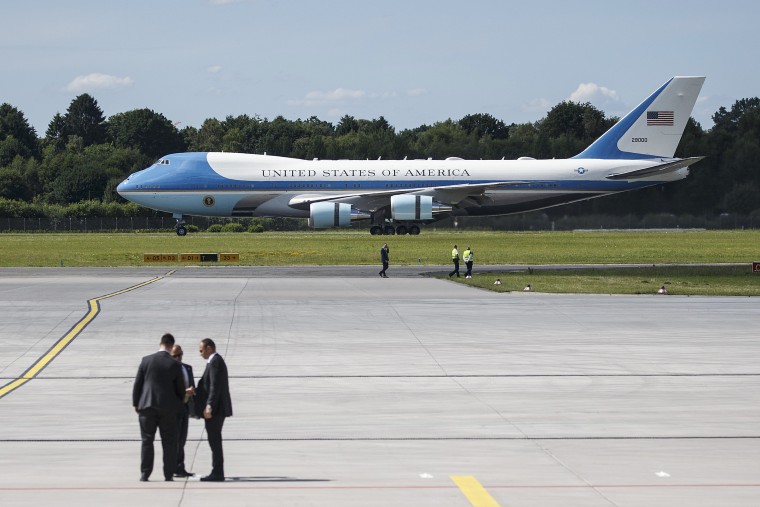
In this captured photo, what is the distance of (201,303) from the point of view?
3734 centimetres

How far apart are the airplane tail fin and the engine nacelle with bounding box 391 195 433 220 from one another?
13.7 m

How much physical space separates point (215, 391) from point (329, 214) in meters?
68.9

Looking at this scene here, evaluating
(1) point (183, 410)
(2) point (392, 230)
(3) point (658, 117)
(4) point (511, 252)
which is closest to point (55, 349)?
(1) point (183, 410)

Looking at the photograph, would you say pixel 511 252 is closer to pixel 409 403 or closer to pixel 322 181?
pixel 322 181

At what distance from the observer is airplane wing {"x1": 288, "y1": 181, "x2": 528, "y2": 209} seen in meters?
82.7

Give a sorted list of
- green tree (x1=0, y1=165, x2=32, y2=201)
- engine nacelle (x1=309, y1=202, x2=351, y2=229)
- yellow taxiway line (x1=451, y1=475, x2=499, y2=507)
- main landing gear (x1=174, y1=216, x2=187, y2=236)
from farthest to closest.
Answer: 1. green tree (x1=0, y1=165, x2=32, y2=201)
2. main landing gear (x1=174, y1=216, x2=187, y2=236)
3. engine nacelle (x1=309, y1=202, x2=351, y2=229)
4. yellow taxiway line (x1=451, y1=475, x2=499, y2=507)

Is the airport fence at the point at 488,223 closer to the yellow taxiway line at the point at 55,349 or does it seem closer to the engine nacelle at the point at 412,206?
the engine nacelle at the point at 412,206

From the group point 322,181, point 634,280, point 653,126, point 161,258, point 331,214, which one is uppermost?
point 653,126

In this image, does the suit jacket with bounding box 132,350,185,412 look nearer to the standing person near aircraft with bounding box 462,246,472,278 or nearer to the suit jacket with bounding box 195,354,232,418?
the suit jacket with bounding box 195,354,232,418

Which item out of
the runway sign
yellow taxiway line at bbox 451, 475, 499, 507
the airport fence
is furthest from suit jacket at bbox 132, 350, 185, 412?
the airport fence

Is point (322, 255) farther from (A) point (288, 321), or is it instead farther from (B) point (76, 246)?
(A) point (288, 321)

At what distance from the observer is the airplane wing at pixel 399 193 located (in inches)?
→ 3255

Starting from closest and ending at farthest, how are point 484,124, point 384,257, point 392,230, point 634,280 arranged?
point 634,280, point 384,257, point 392,230, point 484,124

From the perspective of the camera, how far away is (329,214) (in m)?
81.4
